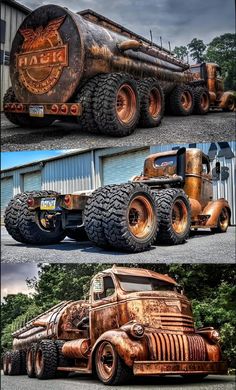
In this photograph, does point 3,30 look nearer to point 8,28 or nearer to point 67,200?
point 8,28

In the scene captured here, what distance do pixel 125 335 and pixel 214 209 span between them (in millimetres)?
919

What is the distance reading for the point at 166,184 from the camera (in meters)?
3.50

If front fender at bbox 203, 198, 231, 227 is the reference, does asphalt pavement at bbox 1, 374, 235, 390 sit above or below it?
below

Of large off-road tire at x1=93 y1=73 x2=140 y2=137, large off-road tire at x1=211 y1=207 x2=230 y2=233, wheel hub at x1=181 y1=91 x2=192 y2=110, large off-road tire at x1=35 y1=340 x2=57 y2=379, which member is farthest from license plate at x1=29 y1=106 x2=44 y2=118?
large off-road tire at x1=35 y1=340 x2=57 y2=379

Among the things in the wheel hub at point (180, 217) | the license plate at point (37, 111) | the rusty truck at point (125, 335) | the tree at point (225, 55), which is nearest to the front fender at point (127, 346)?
the rusty truck at point (125, 335)

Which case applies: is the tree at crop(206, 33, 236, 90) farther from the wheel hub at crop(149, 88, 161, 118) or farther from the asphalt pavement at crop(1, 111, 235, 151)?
the wheel hub at crop(149, 88, 161, 118)

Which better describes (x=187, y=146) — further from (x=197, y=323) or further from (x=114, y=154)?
(x=197, y=323)

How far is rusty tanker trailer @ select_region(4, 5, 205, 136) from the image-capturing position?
340 cm

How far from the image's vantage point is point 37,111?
11.7 ft

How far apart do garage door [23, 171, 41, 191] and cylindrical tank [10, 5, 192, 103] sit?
0.45 metres

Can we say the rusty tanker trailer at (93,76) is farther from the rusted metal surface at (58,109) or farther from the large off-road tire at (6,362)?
the large off-road tire at (6,362)

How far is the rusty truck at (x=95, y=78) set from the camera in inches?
134

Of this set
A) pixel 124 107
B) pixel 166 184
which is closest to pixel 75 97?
pixel 124 107

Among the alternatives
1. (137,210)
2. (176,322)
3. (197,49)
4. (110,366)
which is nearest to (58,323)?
(110,366)
